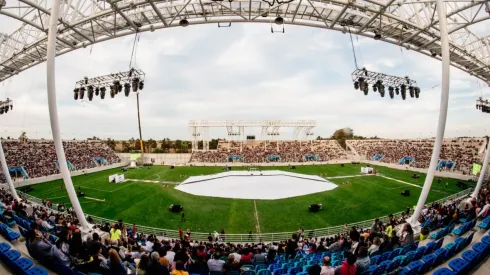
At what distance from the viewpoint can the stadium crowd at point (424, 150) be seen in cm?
3641

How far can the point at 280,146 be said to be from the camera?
201 feet

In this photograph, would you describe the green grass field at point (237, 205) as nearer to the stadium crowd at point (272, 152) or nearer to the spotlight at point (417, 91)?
the spotlight at point (417, 91)

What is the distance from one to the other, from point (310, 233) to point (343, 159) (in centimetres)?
4565

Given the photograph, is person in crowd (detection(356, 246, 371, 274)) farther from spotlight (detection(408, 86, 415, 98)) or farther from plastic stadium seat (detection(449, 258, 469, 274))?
spotlight (detection(408, 86, 415, 98))

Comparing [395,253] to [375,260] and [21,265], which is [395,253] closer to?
[375,260]

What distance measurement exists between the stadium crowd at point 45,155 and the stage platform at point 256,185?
2042 centimetres

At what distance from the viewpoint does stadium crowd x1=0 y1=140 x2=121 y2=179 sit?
3300 centimetres

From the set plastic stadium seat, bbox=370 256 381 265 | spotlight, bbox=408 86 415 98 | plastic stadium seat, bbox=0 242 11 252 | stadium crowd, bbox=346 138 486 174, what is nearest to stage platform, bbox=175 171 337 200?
spotlight, bbox=408 86 415 98

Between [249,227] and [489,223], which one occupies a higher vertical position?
[489,223]

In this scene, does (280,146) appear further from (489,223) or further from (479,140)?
(489,223)

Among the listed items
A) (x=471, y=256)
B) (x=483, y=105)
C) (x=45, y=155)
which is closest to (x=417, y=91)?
(x=483, y=105)

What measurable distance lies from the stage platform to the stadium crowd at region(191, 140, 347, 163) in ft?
56.9

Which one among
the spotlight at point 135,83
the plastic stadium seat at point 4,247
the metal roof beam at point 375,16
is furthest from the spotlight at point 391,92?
the plastic stadium seat at point 4,247

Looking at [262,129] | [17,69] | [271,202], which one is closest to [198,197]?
[271,202]
